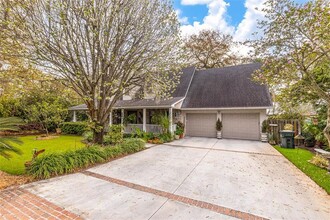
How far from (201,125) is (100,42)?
32.6ft

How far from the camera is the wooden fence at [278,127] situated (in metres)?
10.5

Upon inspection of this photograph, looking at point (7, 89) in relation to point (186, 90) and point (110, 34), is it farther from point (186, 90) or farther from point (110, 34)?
point (186, 90)

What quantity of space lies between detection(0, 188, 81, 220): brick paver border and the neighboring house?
30.1 ft

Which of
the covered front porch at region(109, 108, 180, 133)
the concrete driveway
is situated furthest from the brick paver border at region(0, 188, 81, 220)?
the covered front porch at region(109, 108, 180, 133)

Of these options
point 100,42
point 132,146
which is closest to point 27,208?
point 132,146

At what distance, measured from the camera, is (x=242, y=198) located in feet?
12.8

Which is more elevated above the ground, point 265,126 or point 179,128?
point 265,126

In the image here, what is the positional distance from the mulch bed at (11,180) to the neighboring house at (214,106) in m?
8.62

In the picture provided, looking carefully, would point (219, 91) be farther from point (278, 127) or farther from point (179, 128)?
point (278, 127)

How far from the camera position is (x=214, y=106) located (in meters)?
12.9

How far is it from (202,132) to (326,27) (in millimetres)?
10264

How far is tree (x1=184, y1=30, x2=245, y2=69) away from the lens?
19.9 m

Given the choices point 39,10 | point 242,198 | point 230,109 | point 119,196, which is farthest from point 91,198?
point 230,109

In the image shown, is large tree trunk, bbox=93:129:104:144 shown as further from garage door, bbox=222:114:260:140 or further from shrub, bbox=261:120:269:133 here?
shrub, bbox=261:120:269:133
